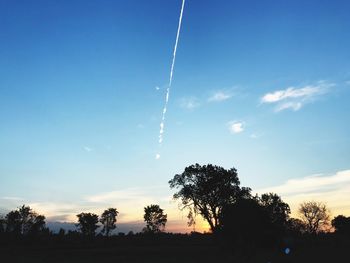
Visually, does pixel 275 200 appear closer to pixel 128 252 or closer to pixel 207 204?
pixel 207 204

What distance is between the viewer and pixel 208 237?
85.1m

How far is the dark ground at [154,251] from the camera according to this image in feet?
161

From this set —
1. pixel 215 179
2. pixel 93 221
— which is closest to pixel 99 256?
pixel 215 179

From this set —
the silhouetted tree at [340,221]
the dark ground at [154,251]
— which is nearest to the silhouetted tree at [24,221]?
the dark ground at [154,251]

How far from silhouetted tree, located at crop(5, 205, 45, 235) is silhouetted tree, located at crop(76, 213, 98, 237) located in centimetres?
1377

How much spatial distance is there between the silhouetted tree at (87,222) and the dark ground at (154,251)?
57.9 meters

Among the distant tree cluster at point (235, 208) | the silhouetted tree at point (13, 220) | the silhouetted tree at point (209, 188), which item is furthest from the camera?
the silhouetted tree at point (13, 220)

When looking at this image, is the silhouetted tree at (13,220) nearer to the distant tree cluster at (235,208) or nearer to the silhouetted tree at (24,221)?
the silhouetted tree at (24,221)

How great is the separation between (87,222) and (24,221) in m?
23.8

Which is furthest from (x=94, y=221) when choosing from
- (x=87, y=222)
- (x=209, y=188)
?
(x=209, y=188)

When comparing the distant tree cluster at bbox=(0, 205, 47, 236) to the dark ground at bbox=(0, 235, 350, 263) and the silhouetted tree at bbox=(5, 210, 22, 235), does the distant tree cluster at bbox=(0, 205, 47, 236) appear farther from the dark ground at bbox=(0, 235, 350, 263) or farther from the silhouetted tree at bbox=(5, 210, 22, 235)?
the dark ground at bbox=(0, 235, 350, 263)

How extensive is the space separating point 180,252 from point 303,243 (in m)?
21.4

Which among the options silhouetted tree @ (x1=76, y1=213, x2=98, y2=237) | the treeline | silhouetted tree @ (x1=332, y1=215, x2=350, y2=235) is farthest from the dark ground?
silhouetted tree @ (x1=332, y1=215, x2=350, y2=235)

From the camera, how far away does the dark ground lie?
4922cm
